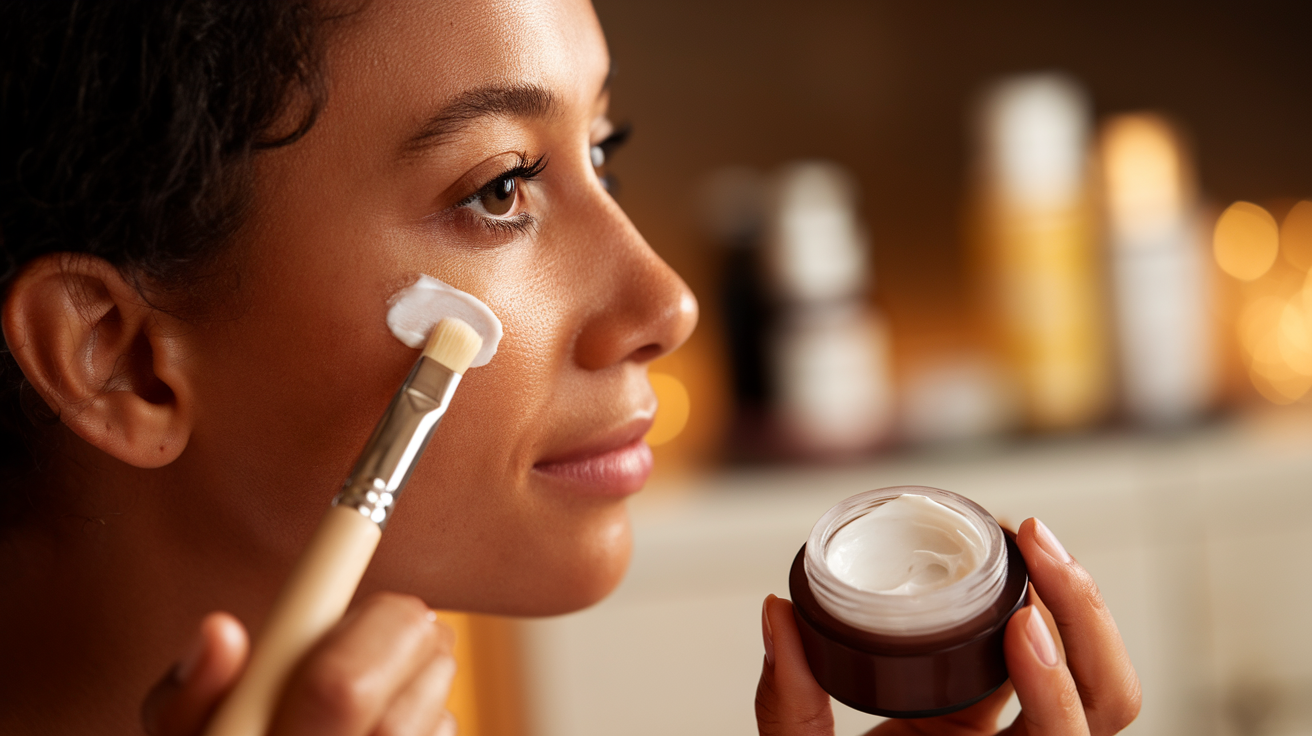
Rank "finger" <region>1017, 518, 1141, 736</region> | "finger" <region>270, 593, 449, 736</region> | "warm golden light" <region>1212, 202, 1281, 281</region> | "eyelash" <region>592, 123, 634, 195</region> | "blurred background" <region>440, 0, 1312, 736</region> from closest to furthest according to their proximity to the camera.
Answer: "finger" <region>270, 593, 449, 736</region>
"finger" <region>1017, 518, 1141, 736</region>
"eyelash" <region>592, 123, 634, 195</region>
"blurred background" <region>440, 0, 1312, 736</region>
"warm golden light" <region>1212, 202, 1281, 281</region>

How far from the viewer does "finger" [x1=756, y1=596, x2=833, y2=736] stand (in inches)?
15.4

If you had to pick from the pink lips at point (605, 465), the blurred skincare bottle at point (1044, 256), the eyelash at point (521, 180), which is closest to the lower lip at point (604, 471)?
the pink lips at point (605, 465)

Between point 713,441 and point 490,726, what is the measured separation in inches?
13.5

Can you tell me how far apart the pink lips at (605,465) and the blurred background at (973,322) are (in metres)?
0.44

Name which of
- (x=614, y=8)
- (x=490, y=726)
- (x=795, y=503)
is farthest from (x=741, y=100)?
(x=490, y=726)

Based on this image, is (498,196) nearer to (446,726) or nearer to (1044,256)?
(446,726)

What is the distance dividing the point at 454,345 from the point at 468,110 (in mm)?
100

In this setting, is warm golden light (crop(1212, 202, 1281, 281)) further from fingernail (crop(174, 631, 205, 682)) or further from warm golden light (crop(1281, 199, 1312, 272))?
fingernail (crop(174, 631, 205, 682))

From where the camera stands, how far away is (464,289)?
17.1 inches

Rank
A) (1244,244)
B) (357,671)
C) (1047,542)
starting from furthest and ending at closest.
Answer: (1244,244), (1047,542), (357,671)

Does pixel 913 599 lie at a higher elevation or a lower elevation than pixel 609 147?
lower

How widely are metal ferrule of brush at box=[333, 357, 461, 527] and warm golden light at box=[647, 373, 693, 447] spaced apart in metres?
0.62

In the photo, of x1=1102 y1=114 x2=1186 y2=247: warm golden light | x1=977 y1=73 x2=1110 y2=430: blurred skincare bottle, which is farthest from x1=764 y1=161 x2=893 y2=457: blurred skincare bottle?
x1=1102 y1=114 x2=1186 y2=247: warm golden light

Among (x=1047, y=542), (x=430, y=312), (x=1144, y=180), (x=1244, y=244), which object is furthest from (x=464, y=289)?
(x=1244, y=244)
